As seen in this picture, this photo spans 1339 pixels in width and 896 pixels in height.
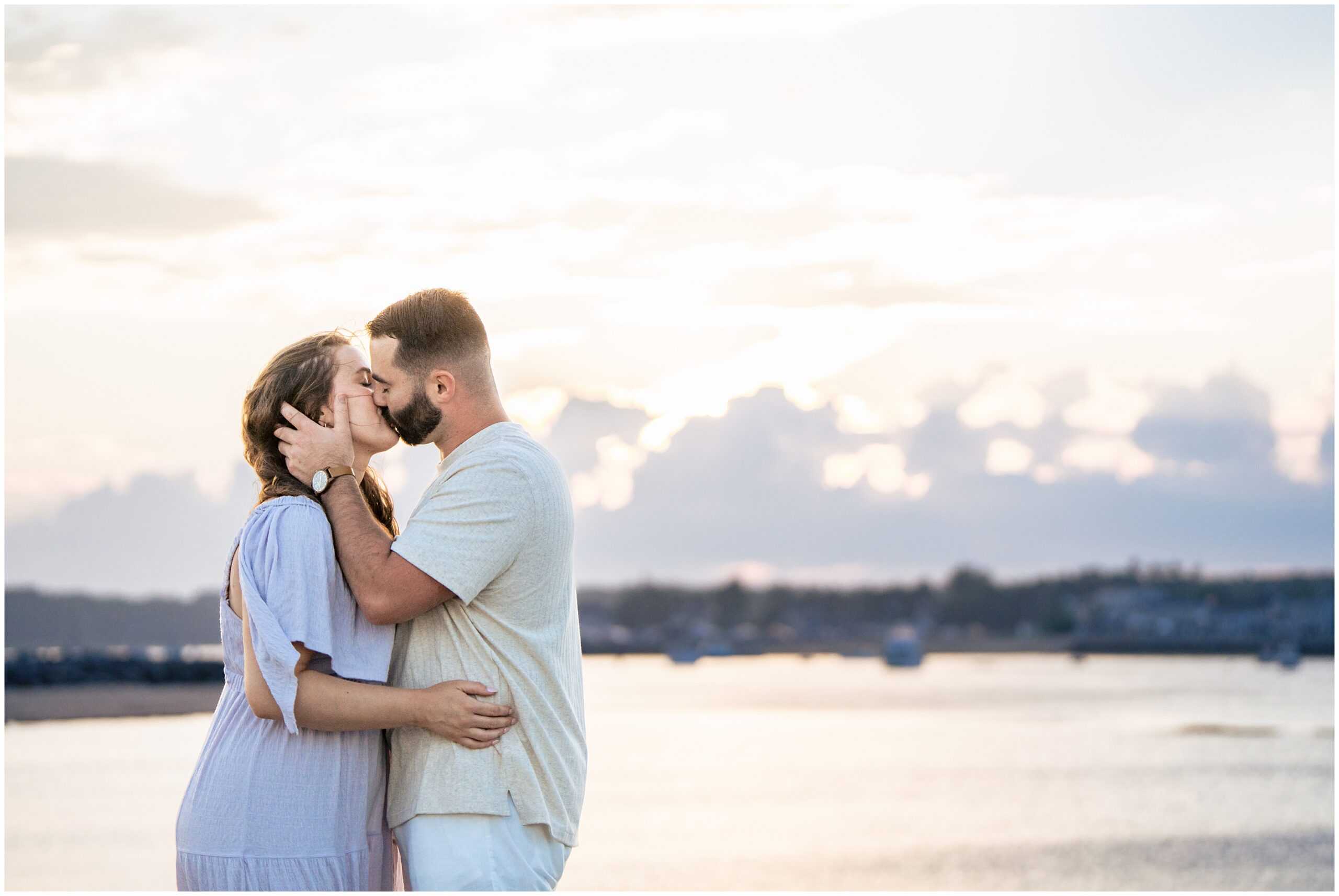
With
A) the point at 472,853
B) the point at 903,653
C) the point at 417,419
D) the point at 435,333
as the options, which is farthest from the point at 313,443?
the point at 903,653

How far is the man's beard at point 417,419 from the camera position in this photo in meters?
3.72

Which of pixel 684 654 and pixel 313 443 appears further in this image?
pixel 684 654

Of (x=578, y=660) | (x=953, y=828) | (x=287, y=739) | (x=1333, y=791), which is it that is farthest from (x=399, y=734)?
(x=1333, y=791)

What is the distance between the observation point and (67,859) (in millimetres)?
26906

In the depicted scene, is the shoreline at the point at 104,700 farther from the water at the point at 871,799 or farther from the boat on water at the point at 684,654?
the boat on water at the point at 684,654

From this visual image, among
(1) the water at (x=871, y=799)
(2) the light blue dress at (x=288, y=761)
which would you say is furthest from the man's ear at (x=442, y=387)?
(1) the water at (x=871, y=799)

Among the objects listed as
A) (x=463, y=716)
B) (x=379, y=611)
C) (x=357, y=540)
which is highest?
(x=357, y=540)

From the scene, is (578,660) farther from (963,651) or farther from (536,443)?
(963,651)

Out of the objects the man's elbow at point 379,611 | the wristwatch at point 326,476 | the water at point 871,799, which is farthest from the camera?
the water at point 871,799

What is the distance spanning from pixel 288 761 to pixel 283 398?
955mm

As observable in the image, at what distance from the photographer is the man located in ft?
11.6

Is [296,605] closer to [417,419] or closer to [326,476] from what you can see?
[326,476]

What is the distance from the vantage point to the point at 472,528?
355cm

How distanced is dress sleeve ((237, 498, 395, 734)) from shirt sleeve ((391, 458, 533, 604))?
0.22m
